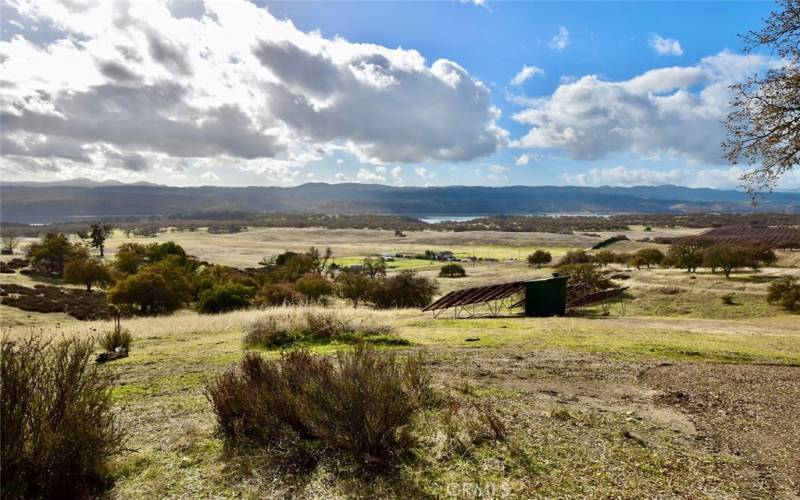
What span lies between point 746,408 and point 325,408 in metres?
7.84

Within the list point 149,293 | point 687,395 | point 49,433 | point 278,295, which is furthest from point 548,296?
point 149,293

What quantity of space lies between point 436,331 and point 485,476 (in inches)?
545

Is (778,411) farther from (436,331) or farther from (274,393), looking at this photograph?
(436,331)

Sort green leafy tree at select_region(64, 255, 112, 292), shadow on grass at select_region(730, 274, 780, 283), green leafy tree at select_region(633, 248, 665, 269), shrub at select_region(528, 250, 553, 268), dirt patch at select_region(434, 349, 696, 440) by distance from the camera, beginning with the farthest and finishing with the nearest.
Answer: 1. shrub at select_region(528, 250, 553, 268)
2. green leafy tree at select_region(633, 248, 665, 269)
3. green leafy tree at select_region(64, 255, 112, 292)
4. shadow on grass at select_region(730, 274, 780, 283)
5. dirt patch at select_region(434, 349, 696, 440)

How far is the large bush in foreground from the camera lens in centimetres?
619

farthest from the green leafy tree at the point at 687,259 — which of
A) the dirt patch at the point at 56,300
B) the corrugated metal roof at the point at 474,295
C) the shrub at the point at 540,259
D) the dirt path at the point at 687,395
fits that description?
the dirt patch at the point at 56,300

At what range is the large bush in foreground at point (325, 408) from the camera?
6191mm

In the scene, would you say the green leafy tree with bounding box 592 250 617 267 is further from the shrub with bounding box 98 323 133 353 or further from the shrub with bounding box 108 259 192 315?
the shrub with bounding box 98 323 133 353

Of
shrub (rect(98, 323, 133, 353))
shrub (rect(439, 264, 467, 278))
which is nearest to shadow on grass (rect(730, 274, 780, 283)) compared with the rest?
shrub (rect(439, 264, 467, 278))

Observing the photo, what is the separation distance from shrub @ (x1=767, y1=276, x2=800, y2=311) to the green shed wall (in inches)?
654

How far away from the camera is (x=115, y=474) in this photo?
18.7ft

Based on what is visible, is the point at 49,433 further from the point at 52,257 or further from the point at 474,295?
the point at 52,257

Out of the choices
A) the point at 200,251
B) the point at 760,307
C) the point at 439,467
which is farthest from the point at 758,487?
the point at 200,251

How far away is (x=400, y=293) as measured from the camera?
44562mm
